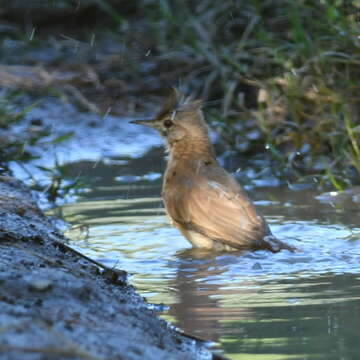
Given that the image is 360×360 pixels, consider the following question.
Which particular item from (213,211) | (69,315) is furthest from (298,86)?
(69,315)

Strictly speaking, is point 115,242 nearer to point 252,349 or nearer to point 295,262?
point 295,262

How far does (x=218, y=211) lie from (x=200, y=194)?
0.76ft

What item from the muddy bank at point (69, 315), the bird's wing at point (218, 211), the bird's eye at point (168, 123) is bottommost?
the muddy bank at point (69, 315)

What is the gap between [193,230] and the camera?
246 inches

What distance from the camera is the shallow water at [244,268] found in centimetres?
374

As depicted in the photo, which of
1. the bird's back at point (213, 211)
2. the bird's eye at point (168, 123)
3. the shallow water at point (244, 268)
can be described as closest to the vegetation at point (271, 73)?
the shallow water at point (244, 268)

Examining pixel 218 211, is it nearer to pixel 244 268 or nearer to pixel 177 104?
pixel 244 268

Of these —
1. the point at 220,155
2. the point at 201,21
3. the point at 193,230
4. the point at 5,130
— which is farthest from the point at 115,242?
→ the point at 201,21

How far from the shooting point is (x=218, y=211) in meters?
6.17

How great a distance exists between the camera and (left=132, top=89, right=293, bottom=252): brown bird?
5.99m

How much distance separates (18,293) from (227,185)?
3.13m

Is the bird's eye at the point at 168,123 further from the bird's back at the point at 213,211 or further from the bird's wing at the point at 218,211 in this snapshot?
the bird's wing at the point at 218,211

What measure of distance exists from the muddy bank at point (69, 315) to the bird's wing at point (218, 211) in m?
1.50

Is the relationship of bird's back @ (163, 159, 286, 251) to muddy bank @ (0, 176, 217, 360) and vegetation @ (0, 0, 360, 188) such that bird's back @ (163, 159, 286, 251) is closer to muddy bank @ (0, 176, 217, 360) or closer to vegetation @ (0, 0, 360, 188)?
vegetation @ (0, 0, 360, 188)
